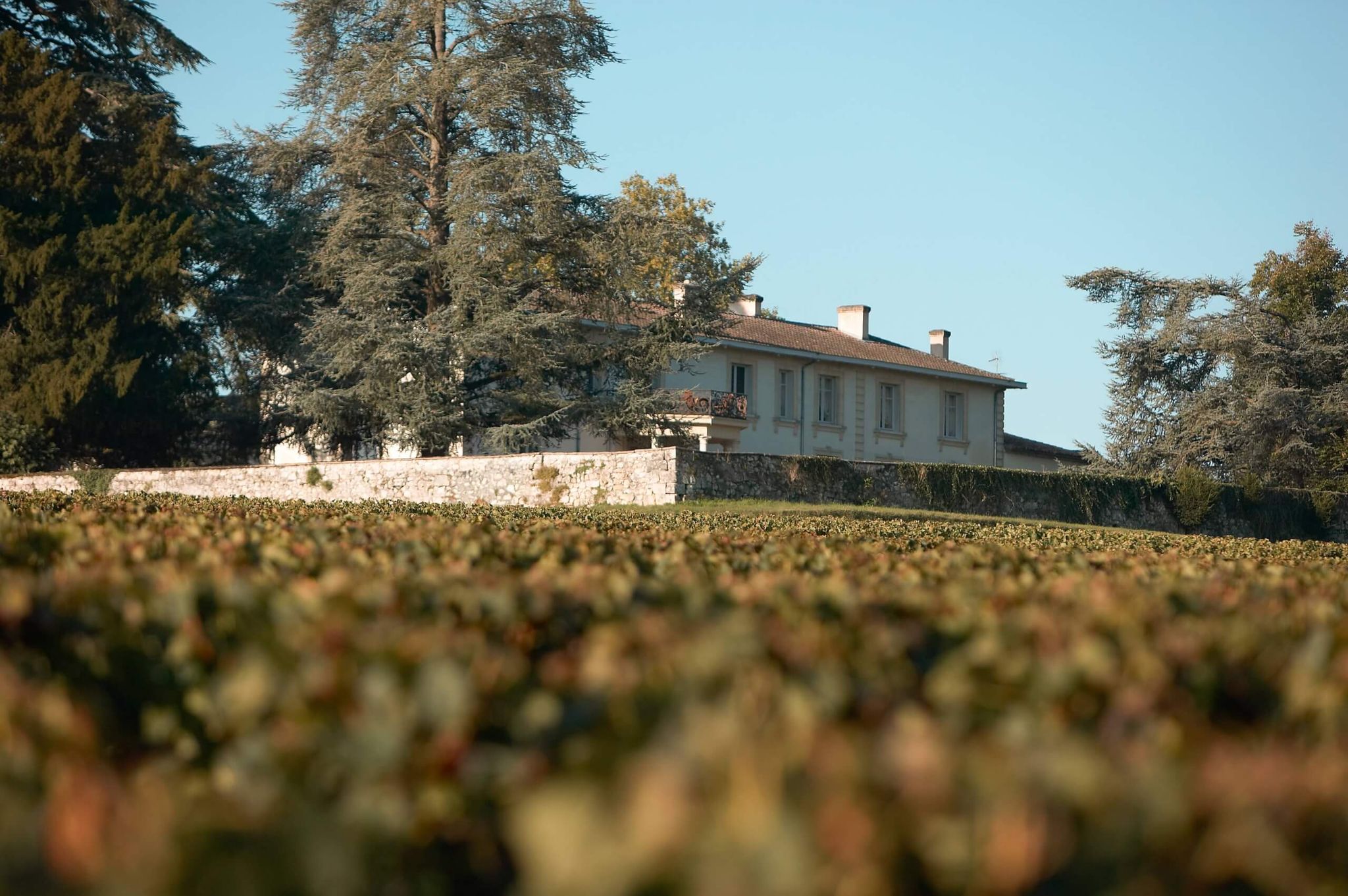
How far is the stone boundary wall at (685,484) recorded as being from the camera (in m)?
23.2

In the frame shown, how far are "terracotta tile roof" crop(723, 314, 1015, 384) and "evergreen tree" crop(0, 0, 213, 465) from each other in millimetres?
14552

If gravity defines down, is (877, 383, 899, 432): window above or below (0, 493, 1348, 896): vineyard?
above

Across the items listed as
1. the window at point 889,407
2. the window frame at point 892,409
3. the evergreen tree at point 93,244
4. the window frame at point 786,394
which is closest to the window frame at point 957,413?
the window frame at point 892,409

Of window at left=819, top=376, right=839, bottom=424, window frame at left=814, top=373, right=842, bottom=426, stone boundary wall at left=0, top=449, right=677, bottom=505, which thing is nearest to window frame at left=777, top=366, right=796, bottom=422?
window frame at left=814, top=373, right=842, bottom=426

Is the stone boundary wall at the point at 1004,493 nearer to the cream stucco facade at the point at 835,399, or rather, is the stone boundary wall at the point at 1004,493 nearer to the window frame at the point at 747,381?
the cream stucco facade at the point at 835,399

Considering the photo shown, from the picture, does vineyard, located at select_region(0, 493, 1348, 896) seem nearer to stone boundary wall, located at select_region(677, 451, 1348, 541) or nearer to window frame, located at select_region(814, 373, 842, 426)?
stone boundary wall, located at select_region(677, 451, 1348, 541)

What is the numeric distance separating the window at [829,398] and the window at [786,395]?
1189mm

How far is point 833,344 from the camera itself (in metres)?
41.8

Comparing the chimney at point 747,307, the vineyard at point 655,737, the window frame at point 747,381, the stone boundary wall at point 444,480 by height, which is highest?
the chimney at point 747,307

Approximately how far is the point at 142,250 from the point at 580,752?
98.4ft

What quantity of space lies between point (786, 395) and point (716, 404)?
379cm

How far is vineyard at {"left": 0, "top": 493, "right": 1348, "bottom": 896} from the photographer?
1466 mm

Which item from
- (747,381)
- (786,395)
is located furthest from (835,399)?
(747,381)

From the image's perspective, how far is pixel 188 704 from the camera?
2.64m
